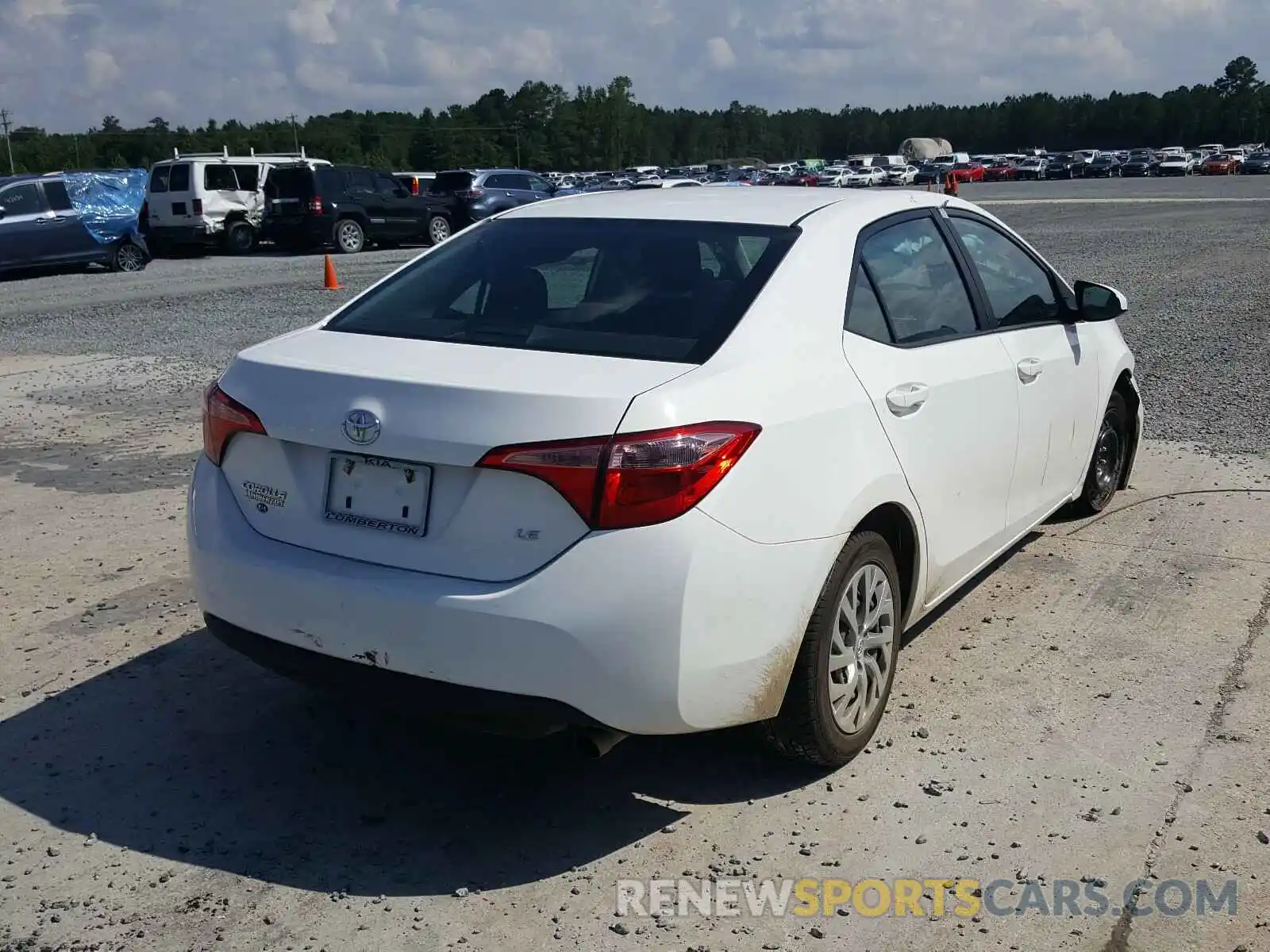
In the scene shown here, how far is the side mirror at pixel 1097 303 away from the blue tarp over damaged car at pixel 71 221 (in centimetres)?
2043

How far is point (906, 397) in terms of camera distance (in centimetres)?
402

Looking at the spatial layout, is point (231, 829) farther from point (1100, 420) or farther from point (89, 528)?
point (1100, 420)

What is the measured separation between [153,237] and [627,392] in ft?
84.4

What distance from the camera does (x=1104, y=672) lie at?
454 centimetres

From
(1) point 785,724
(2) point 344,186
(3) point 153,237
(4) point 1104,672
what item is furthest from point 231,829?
(3) point 153,237

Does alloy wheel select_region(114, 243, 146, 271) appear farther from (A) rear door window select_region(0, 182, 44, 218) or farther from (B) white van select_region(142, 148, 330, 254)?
(B) white van select_region(142, 148, 330, 254)

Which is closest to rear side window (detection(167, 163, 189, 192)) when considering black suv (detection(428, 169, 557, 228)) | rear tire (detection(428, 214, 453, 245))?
rear tire (detection(428, 214, 453, 245))

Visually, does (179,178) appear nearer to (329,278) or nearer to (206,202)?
(206,202)

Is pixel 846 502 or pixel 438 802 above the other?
pixel 846 502

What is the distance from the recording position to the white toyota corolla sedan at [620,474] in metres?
3.15

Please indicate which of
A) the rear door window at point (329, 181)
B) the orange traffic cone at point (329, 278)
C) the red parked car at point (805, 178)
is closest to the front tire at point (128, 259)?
the rear door window at point (329, 181)

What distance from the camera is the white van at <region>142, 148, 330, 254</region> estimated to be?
2591 centimetres

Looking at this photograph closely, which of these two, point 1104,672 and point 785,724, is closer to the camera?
point 785,724

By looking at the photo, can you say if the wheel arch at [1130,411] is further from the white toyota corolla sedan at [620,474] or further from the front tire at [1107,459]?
the white toyota corolla sedan at [620,474]
